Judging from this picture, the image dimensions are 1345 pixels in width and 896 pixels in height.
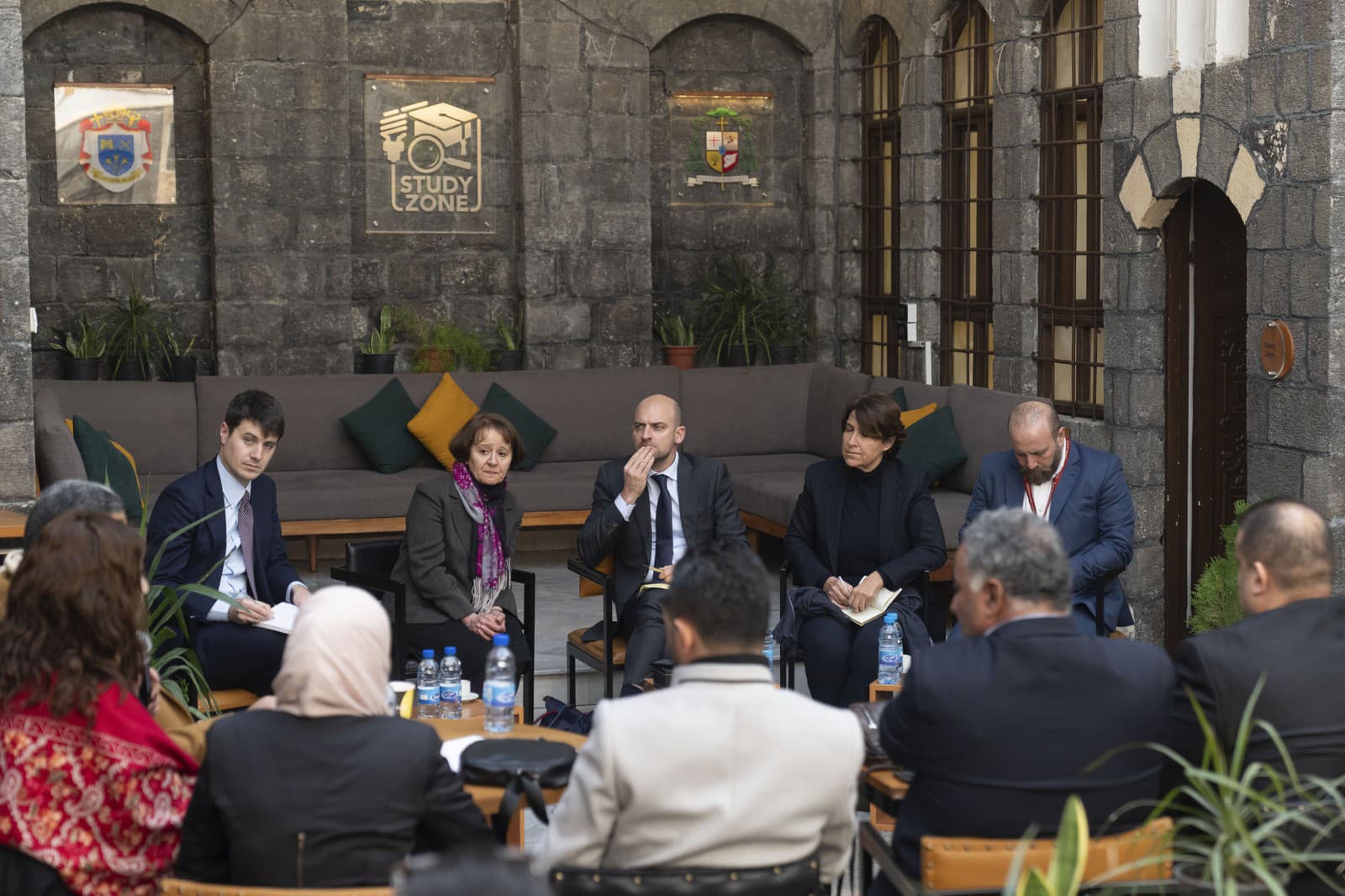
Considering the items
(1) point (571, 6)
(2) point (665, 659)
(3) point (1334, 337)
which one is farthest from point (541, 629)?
(1) point (571, 6)

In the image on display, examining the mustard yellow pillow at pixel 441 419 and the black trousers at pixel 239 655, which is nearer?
the black trousers at pixel 239 655

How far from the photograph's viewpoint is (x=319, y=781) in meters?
2.94

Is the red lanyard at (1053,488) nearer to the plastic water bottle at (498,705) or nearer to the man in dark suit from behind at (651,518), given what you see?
the man in dark suit from behind at (651,518)

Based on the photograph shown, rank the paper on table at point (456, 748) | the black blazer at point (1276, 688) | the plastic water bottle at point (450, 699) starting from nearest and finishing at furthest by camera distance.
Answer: the black blazer at point (1276, 688) → the paper on table at point (456, 748) → the plastic water bottle at point (450, 699)

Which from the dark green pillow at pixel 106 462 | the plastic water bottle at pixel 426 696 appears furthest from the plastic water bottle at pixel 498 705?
the dark green pillow at pixel 106 462

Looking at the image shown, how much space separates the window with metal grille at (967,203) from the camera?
9281 mm

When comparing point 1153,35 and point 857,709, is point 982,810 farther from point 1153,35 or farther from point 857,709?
point 1153,35

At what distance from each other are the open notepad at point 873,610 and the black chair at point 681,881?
2780mm

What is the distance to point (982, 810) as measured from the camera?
10.4 ft

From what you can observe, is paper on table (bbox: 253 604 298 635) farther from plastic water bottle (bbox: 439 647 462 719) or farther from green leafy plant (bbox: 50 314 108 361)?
green leafy plant (bbox: 50 314 108 361)

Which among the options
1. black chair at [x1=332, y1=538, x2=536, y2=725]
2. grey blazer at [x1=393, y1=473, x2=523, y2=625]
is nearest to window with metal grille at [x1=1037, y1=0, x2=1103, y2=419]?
black chair at [x1=332, y1=538, x2=536, y2=725]

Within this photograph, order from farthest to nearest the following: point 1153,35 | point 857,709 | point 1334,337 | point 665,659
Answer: point 1153,35
point 1334,337
point 665,659
point 857,709

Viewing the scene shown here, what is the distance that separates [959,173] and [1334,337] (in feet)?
11.5

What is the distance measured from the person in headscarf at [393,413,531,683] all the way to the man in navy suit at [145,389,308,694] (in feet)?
1.33
